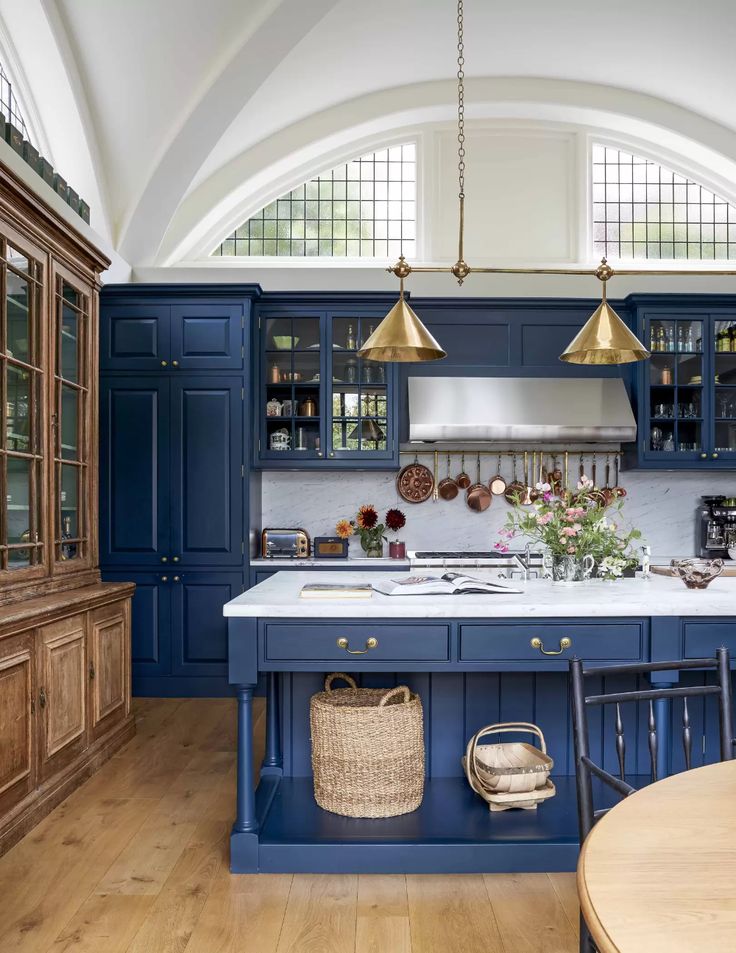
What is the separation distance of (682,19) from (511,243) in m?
1.71

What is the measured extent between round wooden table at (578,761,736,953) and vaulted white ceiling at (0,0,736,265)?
4.26 m

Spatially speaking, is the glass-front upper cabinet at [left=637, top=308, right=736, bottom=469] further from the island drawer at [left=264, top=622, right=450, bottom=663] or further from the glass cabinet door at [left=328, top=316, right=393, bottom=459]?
the island drawer at [left=264, top=622, right=450, bottom=663]

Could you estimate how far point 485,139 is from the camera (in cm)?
597

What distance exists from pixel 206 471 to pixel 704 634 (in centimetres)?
331

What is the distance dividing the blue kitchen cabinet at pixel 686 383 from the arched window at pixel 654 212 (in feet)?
2.51

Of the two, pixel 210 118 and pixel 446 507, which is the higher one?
pixel 210 118

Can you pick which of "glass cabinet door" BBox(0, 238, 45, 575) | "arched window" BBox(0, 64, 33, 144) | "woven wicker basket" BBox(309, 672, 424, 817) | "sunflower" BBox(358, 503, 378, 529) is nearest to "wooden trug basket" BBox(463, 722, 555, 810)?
"woven wicker basket" BBox(309, 672, 424, 817)

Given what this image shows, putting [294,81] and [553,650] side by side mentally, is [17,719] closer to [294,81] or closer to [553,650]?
[553,650]

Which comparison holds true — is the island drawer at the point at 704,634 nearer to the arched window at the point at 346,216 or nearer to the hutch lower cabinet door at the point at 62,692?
the hutch lower cabinet door at the point at 62,692

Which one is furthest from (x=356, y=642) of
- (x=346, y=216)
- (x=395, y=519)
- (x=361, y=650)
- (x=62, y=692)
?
(x=346, y=216)

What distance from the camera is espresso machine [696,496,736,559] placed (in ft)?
18.6

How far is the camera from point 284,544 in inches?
215

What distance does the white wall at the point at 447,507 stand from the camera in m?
5.84

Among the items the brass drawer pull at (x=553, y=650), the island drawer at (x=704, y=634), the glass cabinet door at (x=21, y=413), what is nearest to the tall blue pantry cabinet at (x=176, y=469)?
the glass cabinet door at (x=21, y=413)
